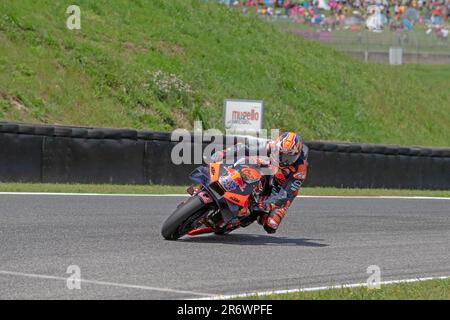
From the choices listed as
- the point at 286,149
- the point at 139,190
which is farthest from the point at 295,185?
the point at 139,190

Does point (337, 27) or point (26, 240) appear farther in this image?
point (337, 27)

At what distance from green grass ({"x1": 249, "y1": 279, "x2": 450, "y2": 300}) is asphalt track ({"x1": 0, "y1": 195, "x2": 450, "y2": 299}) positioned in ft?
1.51

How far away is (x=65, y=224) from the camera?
36.3 ft

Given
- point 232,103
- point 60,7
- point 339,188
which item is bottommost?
point 339,188

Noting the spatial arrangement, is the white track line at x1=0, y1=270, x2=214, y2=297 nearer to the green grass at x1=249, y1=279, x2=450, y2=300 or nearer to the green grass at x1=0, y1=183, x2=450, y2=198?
the green grass at x1=249, y1=279, x2=450, y2=300

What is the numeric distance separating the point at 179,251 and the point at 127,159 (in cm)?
842

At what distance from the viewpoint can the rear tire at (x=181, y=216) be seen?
9898 mm

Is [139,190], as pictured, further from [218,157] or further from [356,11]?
[356,11]

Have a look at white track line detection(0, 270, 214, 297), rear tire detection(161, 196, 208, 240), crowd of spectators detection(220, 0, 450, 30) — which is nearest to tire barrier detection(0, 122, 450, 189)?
rear tire detection(161, 196, 208, 240)

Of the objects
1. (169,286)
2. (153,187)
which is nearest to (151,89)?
(153,187)

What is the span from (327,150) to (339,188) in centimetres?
86

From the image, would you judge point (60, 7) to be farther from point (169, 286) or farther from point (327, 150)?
point (169, 286)

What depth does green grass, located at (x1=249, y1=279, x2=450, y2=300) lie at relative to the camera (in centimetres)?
729

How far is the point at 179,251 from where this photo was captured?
952cm
